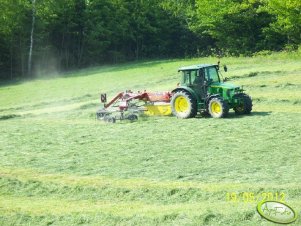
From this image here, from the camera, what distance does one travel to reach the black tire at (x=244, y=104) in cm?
1864

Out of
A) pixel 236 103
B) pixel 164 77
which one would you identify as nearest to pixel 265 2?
pixel 164 77

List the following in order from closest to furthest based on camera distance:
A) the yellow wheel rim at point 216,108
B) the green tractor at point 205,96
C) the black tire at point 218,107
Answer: the black tire at point 218,107
the yellow wheel rim at point 216,108
the green tractor at point 205,96

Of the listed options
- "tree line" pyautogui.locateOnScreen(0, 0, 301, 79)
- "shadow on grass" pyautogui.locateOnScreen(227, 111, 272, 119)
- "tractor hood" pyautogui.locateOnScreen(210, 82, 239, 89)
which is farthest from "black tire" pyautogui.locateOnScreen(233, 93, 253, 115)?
"tree line" pyautogui.locateOnScreen(0, 0, 301, 79)

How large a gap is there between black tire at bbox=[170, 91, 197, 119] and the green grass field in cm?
47

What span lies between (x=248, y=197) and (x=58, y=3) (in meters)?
43.3

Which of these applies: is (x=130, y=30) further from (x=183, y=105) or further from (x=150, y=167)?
(x=150, y=167)

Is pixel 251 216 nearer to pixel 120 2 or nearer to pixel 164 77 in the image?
pixel 164 77

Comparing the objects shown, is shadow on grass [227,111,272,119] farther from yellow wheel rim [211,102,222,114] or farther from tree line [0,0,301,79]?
tree line [0,0,301,79]

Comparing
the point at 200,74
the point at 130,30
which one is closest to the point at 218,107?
the point at 200,74

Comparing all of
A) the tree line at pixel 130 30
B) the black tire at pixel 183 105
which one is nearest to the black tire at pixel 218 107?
the black tire at pixel 183 105

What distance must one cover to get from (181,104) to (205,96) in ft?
3.43

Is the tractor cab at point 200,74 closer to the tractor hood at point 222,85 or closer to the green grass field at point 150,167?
the tractor hood at point 222,85

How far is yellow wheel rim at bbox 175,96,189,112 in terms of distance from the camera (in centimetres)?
1927

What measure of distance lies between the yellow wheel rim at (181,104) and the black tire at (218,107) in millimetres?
1073
